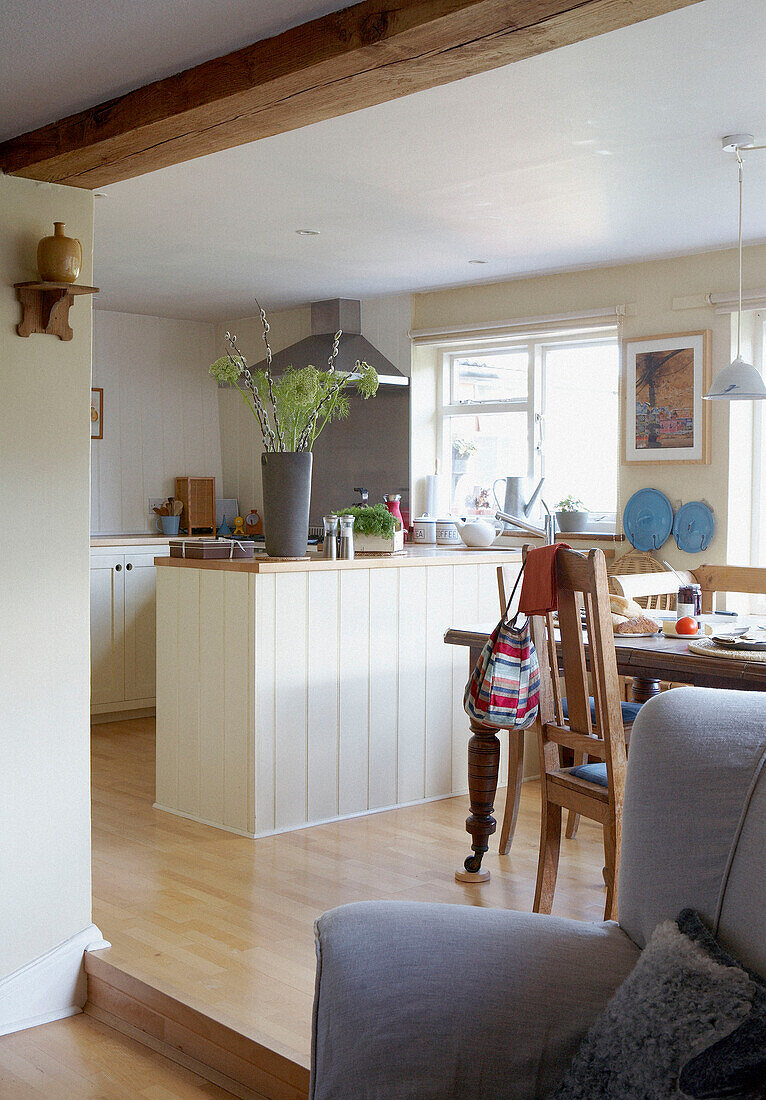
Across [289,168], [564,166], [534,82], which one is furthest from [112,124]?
[564,166]

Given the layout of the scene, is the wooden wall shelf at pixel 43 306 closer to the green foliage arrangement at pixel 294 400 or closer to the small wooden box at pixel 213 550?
the green foliage arrangement at pixel 294 400

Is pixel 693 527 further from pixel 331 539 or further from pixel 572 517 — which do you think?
pixel 331 539

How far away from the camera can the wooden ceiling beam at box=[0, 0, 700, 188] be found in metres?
1.76

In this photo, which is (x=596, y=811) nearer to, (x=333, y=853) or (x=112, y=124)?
(x=333, y=853)

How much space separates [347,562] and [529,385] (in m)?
2.39

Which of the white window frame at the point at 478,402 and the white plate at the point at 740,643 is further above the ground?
the white window frame at the point at 478,402

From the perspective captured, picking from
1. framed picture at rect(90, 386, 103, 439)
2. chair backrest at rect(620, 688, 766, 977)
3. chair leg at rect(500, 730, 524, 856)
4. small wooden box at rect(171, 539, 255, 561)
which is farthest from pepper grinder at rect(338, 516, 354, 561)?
framed picture at rect(90, 386, 103, 439)

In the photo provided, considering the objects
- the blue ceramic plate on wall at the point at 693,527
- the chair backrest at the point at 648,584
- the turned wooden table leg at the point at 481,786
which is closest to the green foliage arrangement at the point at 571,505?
the blue ceramic plate on wall at the point at 693,527

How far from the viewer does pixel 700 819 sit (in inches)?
61.7

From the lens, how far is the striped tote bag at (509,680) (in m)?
2.99

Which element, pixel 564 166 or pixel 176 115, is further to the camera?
pixel 564 166

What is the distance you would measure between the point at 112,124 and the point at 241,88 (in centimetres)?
44

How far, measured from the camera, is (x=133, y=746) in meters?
5.26

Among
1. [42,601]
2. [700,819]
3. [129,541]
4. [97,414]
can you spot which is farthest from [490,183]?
[97,414]
